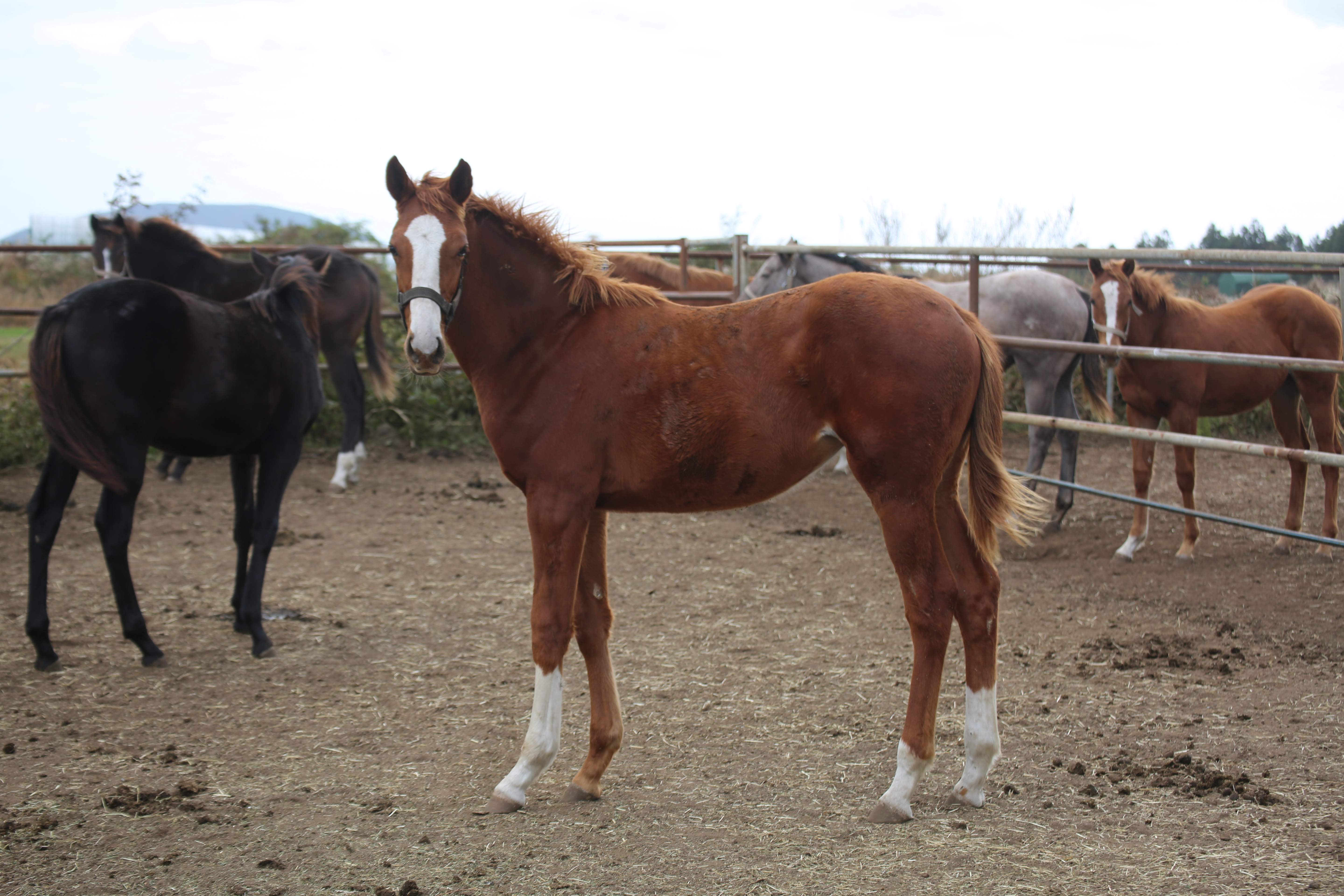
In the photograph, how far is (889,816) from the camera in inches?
103

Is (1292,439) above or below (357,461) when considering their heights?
above

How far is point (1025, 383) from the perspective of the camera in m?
6.63

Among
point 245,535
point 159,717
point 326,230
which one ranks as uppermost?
point 326,230

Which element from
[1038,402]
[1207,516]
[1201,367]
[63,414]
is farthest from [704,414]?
[1038,402]

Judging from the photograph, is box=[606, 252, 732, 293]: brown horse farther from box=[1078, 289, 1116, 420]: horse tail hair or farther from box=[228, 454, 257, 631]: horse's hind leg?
box=[228, 454, 257, 631]: horse's hind leg

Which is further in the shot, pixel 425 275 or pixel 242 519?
pixel 242 519

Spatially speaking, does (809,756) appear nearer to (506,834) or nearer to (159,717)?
(506,834)

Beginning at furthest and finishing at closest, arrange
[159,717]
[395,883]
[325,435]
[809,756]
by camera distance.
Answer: [325,435], [159,717], [809,756], [395,883]

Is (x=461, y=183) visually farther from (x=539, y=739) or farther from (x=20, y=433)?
(x=20, y=433)

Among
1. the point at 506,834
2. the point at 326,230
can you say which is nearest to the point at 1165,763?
the point at 506,834

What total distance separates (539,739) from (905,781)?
106cm

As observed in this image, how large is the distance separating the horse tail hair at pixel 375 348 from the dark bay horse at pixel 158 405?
3270 mm

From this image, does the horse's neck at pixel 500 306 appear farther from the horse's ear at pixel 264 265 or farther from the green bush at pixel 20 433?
the green bush at pixel 20 433

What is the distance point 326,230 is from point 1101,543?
32.5 ft
